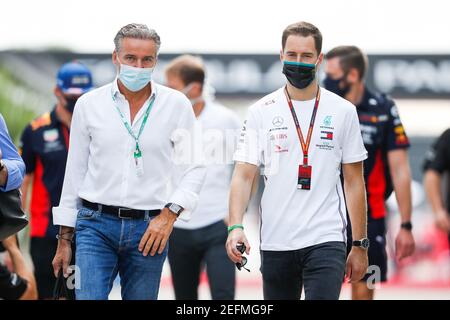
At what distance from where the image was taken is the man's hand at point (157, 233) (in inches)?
253

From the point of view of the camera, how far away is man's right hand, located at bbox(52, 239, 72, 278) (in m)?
6.70

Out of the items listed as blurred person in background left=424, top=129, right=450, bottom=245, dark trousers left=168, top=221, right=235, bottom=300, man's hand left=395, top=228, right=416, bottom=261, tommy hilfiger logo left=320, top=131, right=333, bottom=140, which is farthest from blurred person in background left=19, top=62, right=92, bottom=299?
blurred person in background left=424, top=129, right=450, bottom=245

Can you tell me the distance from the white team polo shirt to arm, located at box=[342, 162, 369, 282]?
58 millimetres

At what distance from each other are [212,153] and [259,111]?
2794 mm

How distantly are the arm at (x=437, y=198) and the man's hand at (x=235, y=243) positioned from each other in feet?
10.9

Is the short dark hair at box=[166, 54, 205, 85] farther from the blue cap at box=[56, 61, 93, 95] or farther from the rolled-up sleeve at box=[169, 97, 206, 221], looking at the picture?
the rolled-up sleeve at box=[169, 97, 206, 221]

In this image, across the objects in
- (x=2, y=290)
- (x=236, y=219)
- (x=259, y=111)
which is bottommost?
(x=2, y=290)

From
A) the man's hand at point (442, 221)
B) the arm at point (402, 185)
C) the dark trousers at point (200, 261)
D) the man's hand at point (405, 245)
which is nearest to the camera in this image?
the arm at point (402, 185)

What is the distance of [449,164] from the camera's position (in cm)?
952

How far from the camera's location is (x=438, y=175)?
961cm

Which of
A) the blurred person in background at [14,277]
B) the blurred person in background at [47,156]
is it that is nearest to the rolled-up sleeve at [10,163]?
the blurred person in background at [14,277]

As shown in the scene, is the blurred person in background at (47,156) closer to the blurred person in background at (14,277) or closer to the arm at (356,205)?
the blurred person in background at (14,277)

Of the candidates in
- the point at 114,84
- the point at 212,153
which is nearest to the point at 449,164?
the point at 212,153

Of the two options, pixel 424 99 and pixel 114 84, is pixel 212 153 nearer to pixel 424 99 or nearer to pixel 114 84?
pixel 114 84
